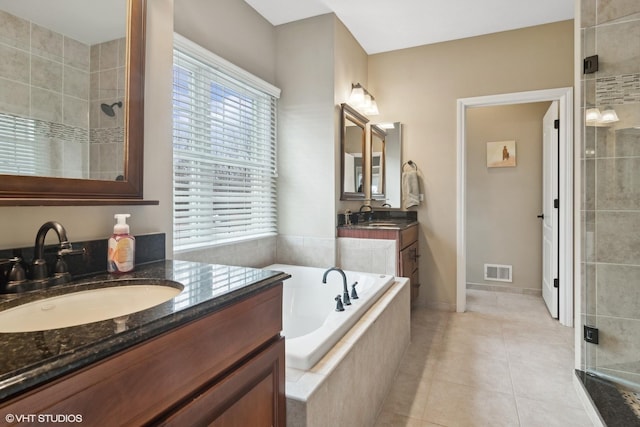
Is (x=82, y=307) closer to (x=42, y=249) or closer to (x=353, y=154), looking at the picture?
(x=42, y=249)

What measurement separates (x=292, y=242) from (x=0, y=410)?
2.54m

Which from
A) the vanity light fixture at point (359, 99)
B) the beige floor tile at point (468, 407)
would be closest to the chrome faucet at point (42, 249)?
the beige floor tile at point (468, 407)

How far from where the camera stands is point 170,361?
0.68 meters

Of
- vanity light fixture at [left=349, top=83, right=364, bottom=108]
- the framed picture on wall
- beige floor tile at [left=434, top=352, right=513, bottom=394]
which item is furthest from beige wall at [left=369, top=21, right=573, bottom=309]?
beige floor tile at [left=434, top=352, right=513, bottom=394]

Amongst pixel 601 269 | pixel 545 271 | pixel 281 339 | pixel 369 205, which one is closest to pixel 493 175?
pixel 545 271

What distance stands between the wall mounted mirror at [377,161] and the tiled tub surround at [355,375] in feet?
4.74

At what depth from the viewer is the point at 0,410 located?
0.43m

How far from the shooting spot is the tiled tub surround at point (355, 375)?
114cm

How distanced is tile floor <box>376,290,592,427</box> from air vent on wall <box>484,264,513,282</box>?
0.70 m

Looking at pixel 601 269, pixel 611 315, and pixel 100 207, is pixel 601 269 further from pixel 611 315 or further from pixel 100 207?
pixel 100 207

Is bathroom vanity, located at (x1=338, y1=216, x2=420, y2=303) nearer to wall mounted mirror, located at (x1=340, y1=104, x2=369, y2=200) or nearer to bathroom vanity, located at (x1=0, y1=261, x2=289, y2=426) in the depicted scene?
wall mounted mirror, located at (x1=340, y1=104, x2=369, y2=200)

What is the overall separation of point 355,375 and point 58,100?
1.48 m

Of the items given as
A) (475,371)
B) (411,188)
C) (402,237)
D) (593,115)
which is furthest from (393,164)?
(475,371)

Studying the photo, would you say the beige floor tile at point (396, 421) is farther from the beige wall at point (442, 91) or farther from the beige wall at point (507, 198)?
the beige wall at point (507, 198)
